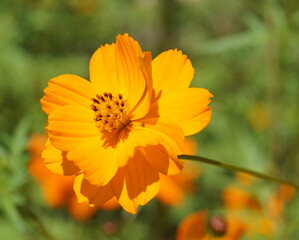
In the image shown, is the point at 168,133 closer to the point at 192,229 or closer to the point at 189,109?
the point at 189,109

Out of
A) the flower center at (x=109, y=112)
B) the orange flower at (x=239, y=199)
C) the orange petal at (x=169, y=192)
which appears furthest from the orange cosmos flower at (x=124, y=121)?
the orange petal at (x=169, y=192)

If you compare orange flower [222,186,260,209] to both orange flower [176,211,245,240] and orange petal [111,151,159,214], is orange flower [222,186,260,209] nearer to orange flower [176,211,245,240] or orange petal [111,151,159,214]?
orange flower [176,211,245,240]

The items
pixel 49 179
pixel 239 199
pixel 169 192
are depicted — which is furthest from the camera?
pixel 169 192

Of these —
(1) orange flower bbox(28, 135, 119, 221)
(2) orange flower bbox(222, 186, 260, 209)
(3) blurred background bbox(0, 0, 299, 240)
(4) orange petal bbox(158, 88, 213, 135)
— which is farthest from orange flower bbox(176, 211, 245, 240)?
(1) orange flower bbox(28, 135, 119, 221)

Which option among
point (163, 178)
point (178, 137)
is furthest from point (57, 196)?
point (178, 137)

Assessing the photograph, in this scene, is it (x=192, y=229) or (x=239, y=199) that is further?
(x=239, y=199)

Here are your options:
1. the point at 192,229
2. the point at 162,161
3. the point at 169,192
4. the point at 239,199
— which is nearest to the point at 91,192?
the point at 162,161

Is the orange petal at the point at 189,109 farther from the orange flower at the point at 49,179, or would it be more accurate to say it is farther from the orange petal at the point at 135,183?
the orange flower at the point at 49,179
